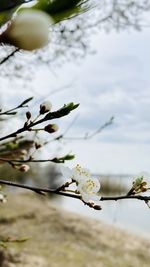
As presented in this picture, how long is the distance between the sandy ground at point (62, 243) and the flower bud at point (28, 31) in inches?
250

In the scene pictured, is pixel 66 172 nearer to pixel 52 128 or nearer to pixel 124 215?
pixel 52 128

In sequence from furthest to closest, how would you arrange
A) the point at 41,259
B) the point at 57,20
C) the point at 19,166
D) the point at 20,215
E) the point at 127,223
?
the point at 127,223 < the point at 20,215 < the point at 41,259 < the point at 19,166 < the point at 57,20

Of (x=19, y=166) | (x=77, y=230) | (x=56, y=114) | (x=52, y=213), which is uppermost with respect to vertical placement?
(x=56, y=114)

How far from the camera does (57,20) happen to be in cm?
79

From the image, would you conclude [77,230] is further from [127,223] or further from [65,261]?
[127,223]

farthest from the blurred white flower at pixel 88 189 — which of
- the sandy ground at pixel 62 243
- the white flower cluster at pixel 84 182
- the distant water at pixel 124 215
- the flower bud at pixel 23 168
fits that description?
the distant water at pixel 124 215

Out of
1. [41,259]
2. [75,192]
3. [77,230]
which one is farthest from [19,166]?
[77,230]

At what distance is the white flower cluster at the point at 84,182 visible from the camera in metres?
1.25

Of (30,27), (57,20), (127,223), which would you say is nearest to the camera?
(30,27)

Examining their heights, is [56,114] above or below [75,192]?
above

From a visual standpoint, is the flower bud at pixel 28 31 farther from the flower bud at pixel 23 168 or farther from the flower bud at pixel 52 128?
the flower bud at pixel 23 168

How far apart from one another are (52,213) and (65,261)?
5419 mm

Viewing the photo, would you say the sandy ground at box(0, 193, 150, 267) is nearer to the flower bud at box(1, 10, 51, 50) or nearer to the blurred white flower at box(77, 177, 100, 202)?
the blurred white flower at box(77, 177, 100, 202)

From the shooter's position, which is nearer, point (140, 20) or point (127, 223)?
point (140, 20)
